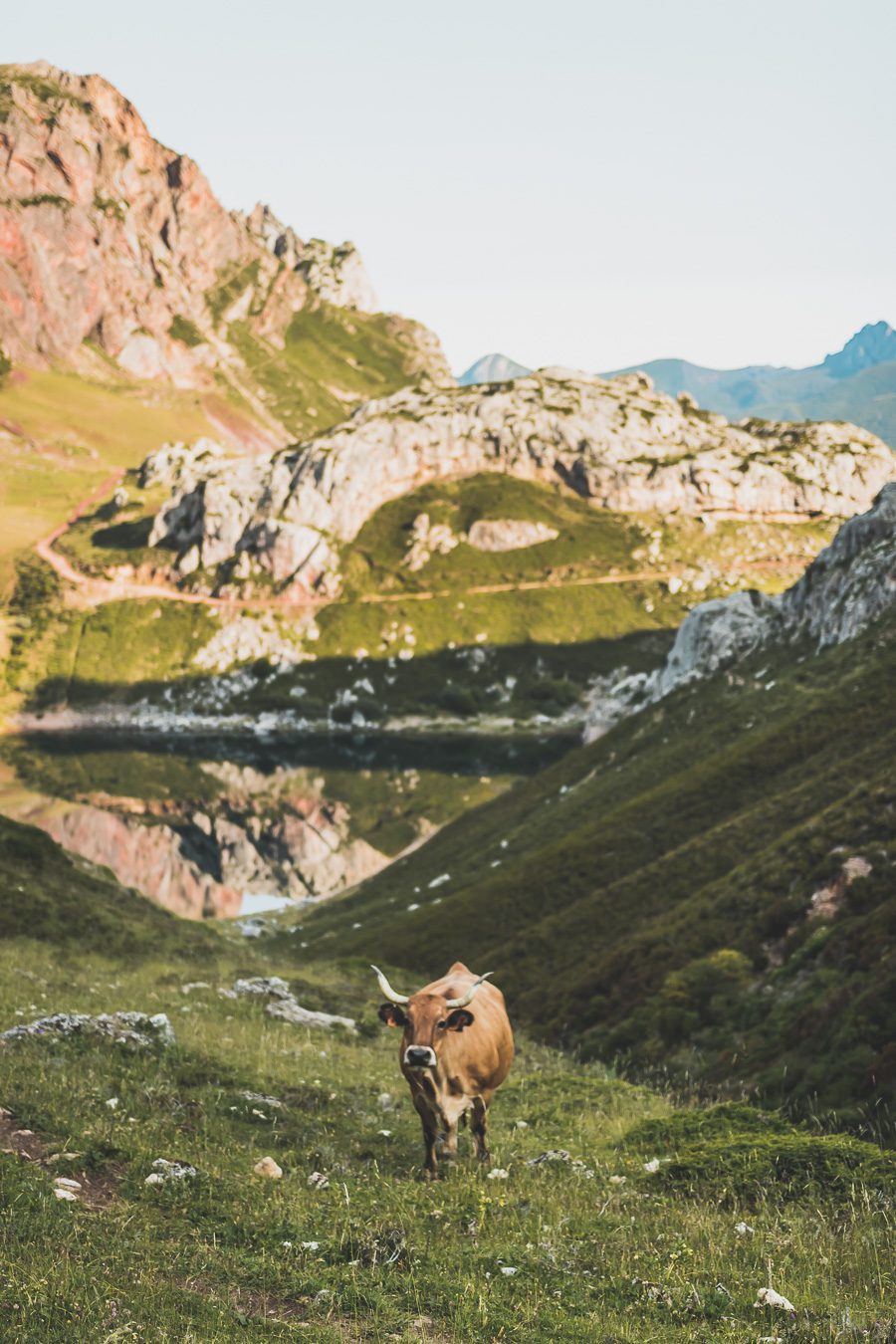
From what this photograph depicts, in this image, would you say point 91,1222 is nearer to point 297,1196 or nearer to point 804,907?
point 297,1196

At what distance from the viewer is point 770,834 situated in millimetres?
41719

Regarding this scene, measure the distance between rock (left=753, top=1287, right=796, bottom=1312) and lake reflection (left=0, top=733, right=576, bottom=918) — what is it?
83.9 metres

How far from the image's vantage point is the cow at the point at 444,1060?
15.4m

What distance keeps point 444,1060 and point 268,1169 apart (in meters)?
3.39

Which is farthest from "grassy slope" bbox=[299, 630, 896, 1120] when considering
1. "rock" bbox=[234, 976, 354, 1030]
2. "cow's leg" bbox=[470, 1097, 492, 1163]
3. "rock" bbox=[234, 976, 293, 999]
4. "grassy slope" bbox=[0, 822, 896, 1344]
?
"rock" bbox=[234, 976, 293, 999]

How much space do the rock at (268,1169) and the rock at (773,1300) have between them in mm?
7142

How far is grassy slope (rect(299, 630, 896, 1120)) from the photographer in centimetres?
2436

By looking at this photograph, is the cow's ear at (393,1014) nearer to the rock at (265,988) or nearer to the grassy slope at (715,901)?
the grassy slope at (715,901)

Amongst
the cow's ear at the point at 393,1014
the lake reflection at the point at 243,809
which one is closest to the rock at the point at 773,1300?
the cow's ear at the point at 393,1014

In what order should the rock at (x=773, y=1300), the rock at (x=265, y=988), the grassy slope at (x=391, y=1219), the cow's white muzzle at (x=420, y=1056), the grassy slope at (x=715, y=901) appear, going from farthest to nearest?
the rock at (x=265, y=988) < the grassy slope at (x=715, y=901) < the cow's white muzzle at (x=420, y=1056) < the rock at (x=773, y=1300) < the grassy slope at (x=391, y=1219)

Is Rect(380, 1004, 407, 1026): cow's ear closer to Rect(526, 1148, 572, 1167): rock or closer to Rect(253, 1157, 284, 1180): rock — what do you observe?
Rect(253, 1157, 284, 1180): rock

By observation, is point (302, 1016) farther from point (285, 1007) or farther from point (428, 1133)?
point (428, 1133)

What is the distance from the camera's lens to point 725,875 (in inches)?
1593

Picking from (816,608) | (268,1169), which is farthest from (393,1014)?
(816,608)
